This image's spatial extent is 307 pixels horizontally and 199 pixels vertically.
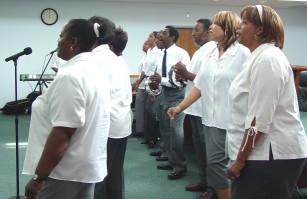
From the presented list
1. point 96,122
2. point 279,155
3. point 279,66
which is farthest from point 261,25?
point 96,122

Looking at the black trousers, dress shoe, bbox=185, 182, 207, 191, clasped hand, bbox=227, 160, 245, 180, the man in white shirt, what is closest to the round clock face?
the man in white shirt

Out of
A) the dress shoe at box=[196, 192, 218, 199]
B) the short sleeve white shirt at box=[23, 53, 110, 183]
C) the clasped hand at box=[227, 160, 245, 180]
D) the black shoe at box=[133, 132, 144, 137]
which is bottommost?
the black shoe at box=[133, 132, 144, 137]

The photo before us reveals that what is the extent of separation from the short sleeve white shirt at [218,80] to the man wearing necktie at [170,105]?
103cm

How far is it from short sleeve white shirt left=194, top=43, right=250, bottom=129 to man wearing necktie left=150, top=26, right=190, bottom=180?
3.39ft

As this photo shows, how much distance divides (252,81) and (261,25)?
270mm

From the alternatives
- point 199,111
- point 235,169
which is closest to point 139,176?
point 199,111

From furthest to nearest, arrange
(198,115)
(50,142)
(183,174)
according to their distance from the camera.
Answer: (183,174)
(198,115)
(50,142)

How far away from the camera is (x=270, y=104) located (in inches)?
55.2

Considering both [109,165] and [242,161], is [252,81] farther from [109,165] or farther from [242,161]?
[109,165]

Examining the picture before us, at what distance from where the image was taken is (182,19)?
8484 mm

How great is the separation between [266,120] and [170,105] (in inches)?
86.9

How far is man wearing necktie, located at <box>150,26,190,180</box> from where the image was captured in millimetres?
3518

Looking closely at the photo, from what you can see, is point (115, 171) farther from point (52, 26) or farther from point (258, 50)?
point (52, 26)

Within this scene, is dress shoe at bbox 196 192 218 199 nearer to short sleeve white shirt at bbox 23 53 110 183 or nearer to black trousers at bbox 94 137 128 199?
black trousers at bbox 94 137 128 199
